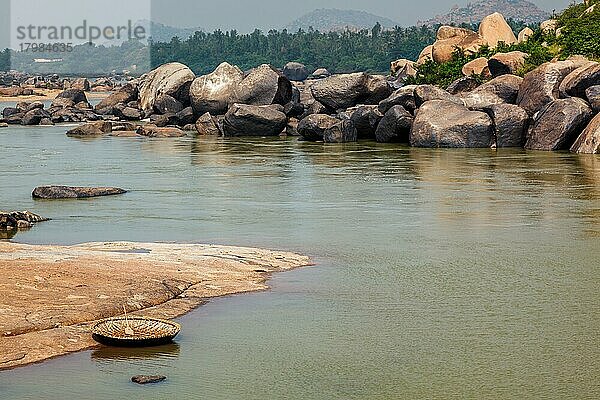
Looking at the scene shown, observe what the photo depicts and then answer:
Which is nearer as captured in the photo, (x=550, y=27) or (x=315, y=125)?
(x=315, y=125)

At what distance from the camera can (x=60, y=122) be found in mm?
32094

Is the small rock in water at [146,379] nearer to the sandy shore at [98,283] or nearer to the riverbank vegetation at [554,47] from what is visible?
the sandy shore at [98,283]

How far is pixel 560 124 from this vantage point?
1905 centimetres

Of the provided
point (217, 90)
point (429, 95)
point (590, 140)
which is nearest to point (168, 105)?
point (217, 90)

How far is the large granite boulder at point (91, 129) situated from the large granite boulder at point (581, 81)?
1204 centimetres

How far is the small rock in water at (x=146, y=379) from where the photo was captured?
5.41 metres

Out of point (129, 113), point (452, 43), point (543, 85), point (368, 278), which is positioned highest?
point (452, 43)

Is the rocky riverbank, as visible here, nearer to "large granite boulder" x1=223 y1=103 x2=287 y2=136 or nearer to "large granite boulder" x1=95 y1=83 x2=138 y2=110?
"large granite boulder" x1=223 y1=103 x2=287 y2=136

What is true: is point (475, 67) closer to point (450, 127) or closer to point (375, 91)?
point (375, 91)

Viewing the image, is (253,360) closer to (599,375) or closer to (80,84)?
(599,375)

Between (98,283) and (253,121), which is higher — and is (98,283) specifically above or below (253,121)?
below

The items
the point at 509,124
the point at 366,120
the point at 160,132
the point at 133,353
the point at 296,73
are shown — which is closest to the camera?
the point at 133,353

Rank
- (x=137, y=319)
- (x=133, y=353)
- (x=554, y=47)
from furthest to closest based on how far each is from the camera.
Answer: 1. (x=554, y=47)
2. (x=137, y=319)
3. (x=133, y=353)

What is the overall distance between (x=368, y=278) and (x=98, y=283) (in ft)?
6.95
